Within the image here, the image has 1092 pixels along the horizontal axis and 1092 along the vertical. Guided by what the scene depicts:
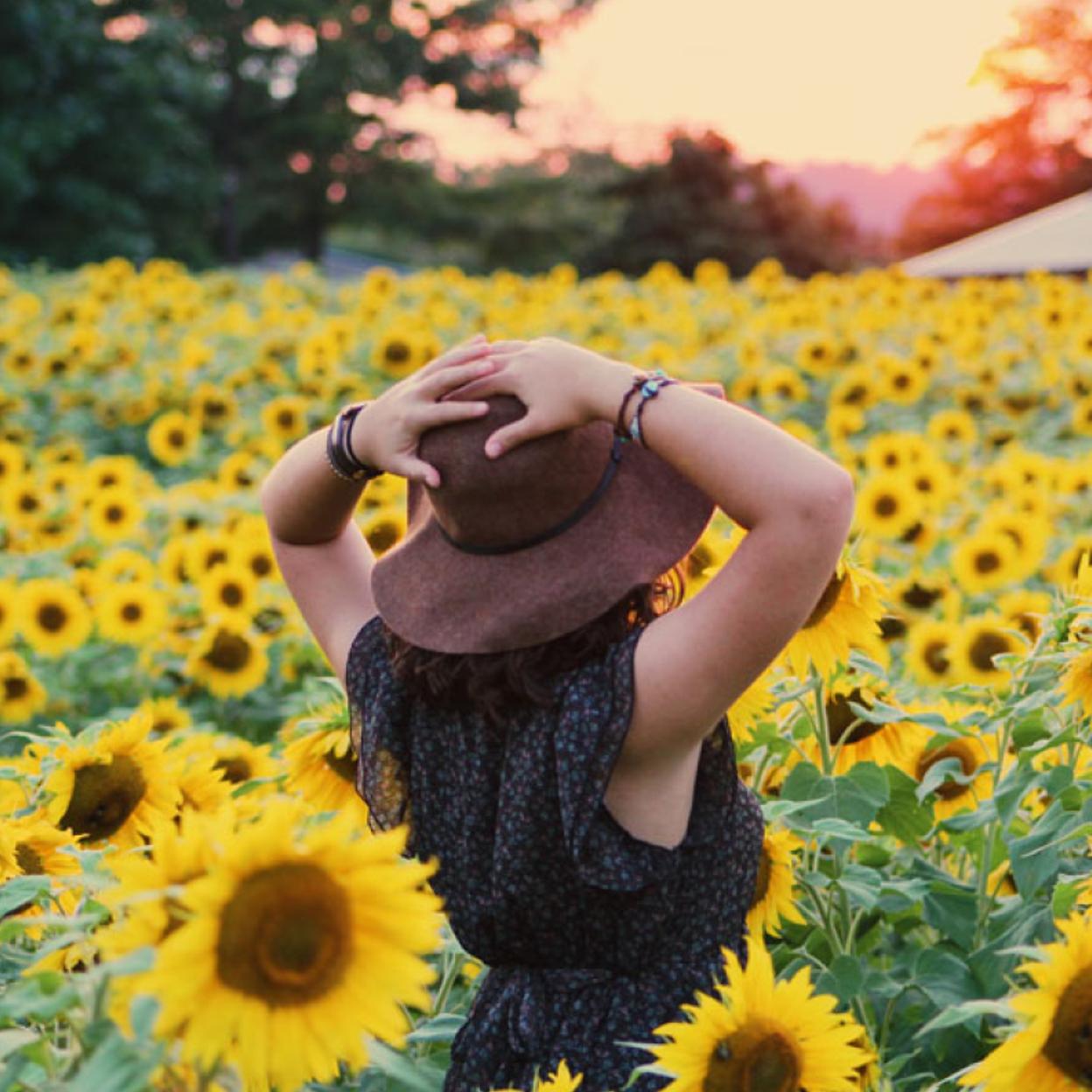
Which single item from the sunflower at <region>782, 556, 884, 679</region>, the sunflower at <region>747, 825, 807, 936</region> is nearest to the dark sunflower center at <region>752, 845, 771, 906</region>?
the sunflower at <region>747, 825, 807, 936</region>

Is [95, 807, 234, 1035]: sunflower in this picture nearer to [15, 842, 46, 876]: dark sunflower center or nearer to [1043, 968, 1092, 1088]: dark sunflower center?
[1043, 968, 1092, 1088]: dark sunflower center

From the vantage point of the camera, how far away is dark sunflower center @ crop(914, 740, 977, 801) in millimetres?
2447

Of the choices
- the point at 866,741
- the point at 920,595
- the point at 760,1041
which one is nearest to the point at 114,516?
the point at 920,595

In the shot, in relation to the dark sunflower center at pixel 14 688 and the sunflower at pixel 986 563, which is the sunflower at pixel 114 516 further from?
the sunflower at pixel 986 563

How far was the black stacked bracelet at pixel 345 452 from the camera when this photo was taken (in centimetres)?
194

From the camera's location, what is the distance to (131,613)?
432 cm

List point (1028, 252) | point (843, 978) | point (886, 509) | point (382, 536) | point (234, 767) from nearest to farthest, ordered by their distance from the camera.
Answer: point (843, 978) → point (234, 767) → point (382, 536) → point (886, 509) → point (1028, 252)

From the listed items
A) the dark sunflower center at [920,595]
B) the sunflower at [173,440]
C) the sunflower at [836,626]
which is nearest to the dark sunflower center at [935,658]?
the dark sunflower center at [920,595]

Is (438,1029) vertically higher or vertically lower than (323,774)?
lower

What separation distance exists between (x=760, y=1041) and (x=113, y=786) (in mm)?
1135

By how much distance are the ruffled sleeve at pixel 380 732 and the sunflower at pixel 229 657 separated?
2.07 metres

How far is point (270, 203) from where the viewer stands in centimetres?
3231

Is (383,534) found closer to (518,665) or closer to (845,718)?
(845,718)

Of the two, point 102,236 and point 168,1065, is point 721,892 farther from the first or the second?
point 102,236
